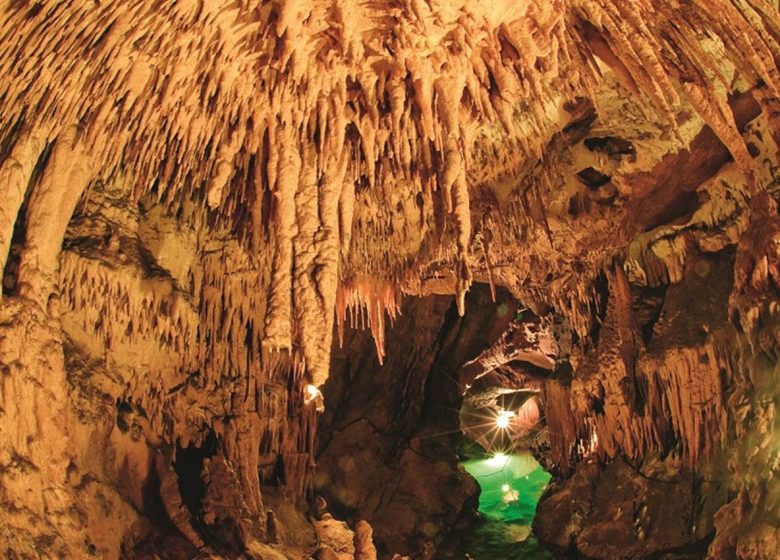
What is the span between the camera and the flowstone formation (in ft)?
12.4

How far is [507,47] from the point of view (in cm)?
411

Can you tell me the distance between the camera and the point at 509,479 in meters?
14.6


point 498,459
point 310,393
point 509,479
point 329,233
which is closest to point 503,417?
point 498,459

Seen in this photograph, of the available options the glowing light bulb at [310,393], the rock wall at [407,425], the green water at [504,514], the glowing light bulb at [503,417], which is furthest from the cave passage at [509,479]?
the glowing light bulb at [310,393]

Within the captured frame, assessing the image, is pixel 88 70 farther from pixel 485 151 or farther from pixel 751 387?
pixel 751 387

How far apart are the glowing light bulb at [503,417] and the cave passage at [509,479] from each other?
691 mm

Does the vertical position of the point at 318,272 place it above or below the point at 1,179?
below

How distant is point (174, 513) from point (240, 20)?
3.49 meters

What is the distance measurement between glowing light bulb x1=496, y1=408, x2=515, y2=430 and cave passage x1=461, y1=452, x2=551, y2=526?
691mm

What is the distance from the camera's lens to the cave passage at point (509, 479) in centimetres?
1372

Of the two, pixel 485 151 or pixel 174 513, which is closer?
pixel 174 513

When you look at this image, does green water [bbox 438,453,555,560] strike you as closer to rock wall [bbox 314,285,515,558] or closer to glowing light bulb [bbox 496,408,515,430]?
rock wall [bbox 314,285,515,558]

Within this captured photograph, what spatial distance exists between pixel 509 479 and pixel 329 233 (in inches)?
464

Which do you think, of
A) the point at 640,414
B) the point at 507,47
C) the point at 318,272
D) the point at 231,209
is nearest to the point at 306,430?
the point at 231,209
